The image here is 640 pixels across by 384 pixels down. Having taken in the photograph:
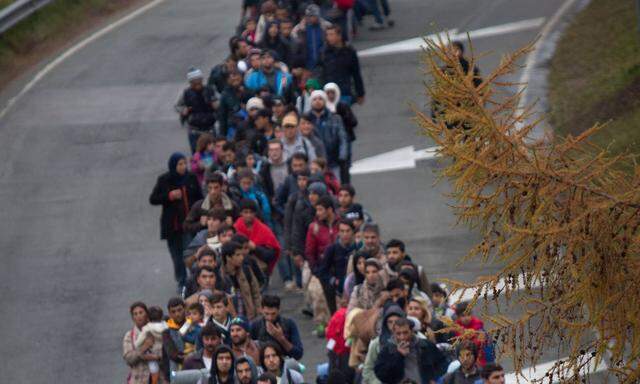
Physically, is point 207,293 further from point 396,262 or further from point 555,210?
point 555,210

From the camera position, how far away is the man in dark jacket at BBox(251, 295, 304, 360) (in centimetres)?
1395

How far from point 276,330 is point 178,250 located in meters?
4.57

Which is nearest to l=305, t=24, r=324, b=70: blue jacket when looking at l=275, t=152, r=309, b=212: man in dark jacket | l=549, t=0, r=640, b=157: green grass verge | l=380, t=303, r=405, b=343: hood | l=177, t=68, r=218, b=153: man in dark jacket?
l=177, t=68, r=218, b=153: man in dark jacket

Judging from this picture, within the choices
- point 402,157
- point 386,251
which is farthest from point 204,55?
point 386,251

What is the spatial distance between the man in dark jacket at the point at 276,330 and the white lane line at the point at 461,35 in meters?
14.2

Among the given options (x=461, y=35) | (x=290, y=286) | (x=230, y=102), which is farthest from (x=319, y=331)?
(x=461, y=35)

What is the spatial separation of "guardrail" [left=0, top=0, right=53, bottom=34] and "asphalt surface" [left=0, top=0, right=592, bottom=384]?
1.23 m

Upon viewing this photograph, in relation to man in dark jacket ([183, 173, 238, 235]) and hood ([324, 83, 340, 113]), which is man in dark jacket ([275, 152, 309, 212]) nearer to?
man in dark jacket ([183, 173, 238, 235])

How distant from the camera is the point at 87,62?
94.4ft

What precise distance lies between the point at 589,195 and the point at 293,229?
9.84 m

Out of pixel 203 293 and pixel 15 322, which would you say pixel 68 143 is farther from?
pixel 203 293

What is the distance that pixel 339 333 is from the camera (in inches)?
559

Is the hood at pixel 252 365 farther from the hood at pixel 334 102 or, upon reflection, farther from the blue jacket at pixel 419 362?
the hood at pixel 334 102

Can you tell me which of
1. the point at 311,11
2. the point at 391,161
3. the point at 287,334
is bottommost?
the point at 391,161
